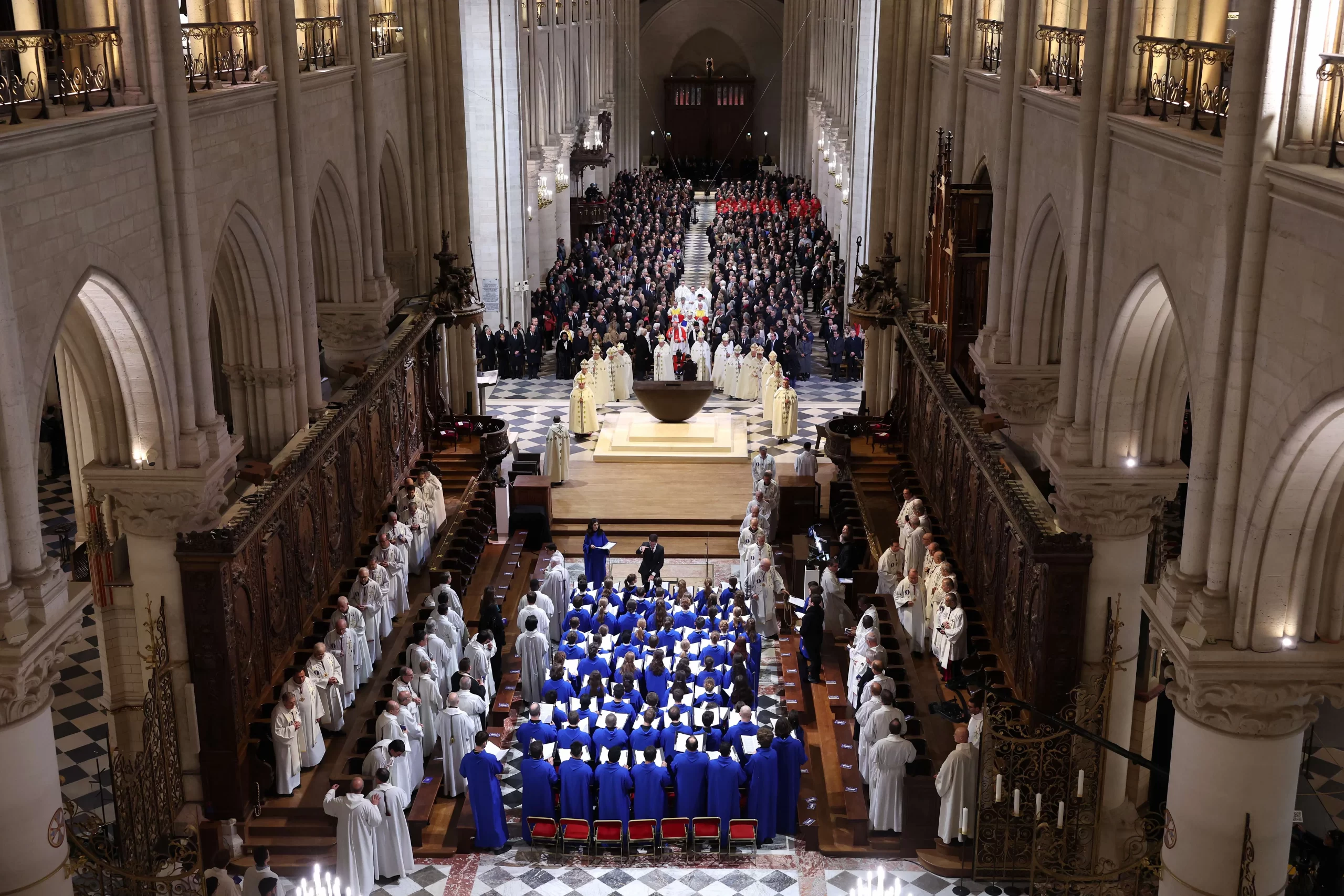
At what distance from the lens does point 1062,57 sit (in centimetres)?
1459

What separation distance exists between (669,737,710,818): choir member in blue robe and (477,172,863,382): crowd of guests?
14.9 meters

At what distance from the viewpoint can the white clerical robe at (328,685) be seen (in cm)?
1448

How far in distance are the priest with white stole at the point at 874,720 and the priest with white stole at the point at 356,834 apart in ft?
15.0

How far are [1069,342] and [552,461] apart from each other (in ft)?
37.8

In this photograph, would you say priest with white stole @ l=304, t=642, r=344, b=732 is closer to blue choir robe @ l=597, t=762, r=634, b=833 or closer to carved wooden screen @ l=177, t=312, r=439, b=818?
carved wooden screen @ l=177, t=312, r=439, b=818

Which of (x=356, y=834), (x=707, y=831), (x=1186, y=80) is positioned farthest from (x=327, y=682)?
(x=1186, y=80)

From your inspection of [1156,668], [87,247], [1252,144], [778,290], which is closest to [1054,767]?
[1156,668]

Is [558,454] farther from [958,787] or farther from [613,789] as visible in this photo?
[958,787]

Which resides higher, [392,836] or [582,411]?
[582,411]

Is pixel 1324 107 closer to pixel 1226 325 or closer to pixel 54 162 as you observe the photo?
pixel 1226 325

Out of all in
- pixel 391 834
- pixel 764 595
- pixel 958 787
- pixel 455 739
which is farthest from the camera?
pixel 764 595

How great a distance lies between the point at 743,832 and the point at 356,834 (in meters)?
3.55

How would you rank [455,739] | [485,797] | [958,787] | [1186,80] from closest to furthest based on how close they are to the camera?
[1186,80] < [958,787] < [485,797] < [455,739]

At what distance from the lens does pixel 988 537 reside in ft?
52.3
